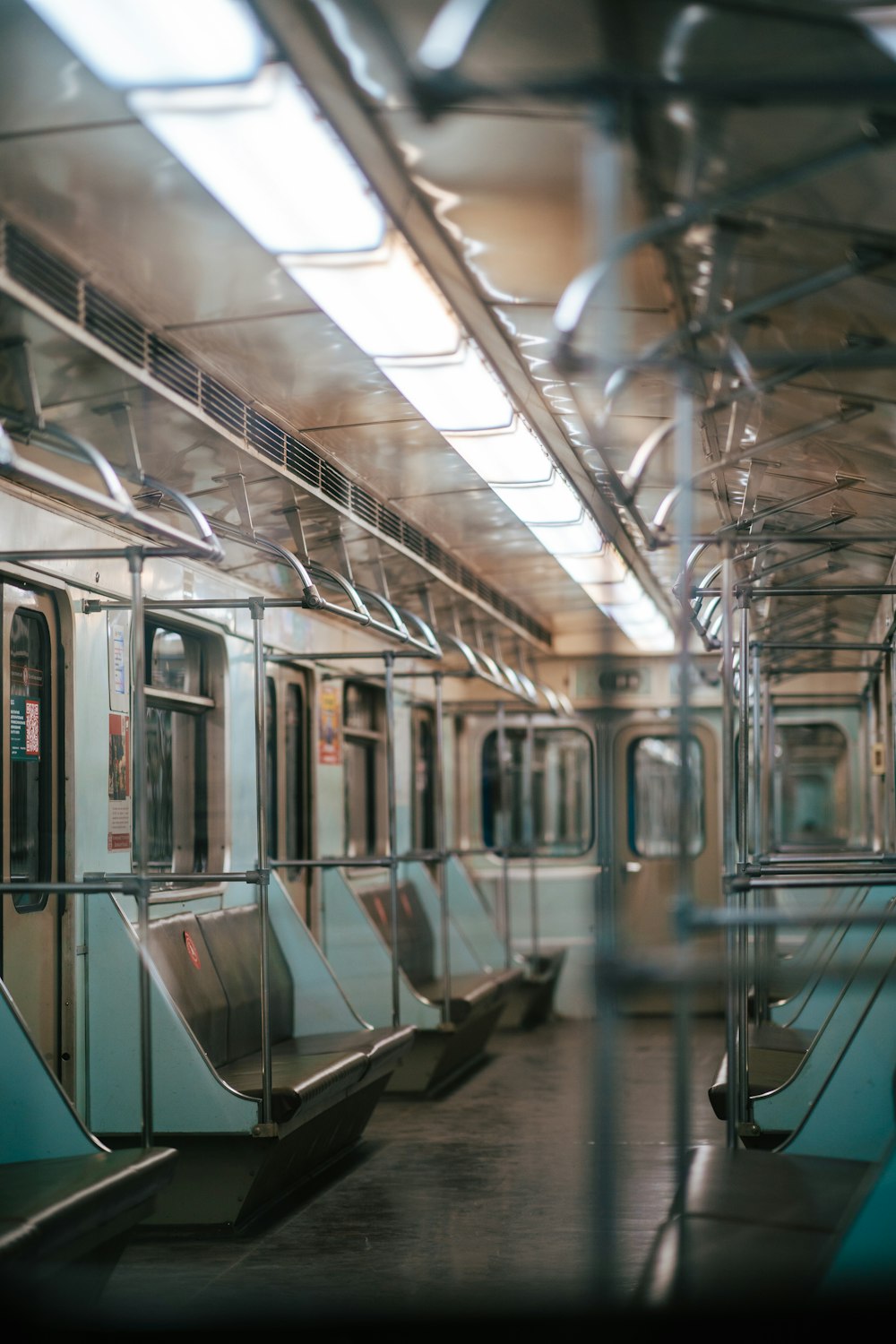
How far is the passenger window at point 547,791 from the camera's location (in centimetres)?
1145

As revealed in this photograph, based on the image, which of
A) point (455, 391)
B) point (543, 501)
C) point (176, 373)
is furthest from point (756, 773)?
point (176, 373)

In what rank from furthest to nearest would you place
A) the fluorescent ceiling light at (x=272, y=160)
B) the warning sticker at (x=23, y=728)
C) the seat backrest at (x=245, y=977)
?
the seat backrest at (x=245, y=977) → the warning sticker at (x=23, y=728) → the fluorescent ceiling light at (x=272, y=160)

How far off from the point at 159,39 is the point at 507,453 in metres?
2.70

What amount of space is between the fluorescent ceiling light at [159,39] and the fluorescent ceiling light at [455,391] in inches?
58.8

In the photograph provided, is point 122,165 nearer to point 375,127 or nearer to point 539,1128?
point 375,127

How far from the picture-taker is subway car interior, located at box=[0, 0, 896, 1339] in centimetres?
254

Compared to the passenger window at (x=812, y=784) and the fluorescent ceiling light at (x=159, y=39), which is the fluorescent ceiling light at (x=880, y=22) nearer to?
the fluorescent ceiling light at (x=159, y=39)

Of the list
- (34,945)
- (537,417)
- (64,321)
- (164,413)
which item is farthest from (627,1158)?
(64,321)

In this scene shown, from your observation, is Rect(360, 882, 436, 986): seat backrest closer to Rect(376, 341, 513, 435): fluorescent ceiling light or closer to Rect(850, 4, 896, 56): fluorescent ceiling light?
Rect(376, 341, 513, 435): fluorescent ceiling light

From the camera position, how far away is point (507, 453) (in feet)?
16.2

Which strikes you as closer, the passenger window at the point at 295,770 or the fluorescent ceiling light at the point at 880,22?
the fluorescent ceiling light at the point at 880,22

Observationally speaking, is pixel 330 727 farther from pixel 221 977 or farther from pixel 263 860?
pixel 263 860

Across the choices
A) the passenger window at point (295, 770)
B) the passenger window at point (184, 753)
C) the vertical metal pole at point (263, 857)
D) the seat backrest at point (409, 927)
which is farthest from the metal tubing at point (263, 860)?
the seat backrest at point (409, 927)

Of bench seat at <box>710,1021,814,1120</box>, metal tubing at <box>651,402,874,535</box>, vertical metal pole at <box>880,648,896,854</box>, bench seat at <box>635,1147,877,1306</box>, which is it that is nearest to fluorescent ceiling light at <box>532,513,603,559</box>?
vertical metal pole at <box>880,648,896,854</box>
